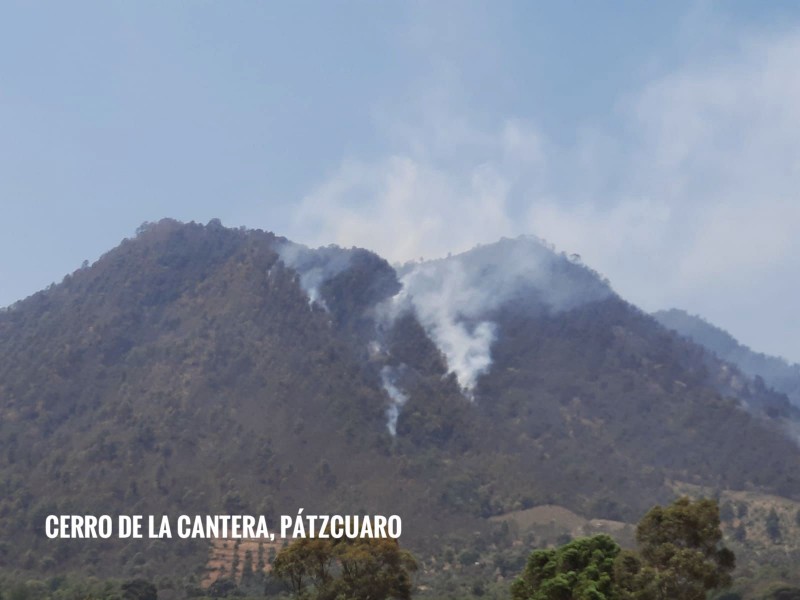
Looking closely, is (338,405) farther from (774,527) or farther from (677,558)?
(677,558)

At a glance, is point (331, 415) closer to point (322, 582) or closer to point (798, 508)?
Result: point (798, 508)

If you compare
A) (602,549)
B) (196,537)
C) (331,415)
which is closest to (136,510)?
(196,537)

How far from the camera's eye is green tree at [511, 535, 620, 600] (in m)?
37.0

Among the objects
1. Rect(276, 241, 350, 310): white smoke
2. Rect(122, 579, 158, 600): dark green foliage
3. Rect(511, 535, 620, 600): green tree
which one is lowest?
Rect(511, 535, 620, 600): green tree

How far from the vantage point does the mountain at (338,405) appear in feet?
402

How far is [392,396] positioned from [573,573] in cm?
12025

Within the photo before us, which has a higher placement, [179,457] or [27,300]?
[27,300]

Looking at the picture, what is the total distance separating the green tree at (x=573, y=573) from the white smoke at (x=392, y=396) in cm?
10677

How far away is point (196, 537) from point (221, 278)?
260ft

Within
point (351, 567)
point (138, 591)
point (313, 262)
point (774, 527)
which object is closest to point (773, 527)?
point (774, 527)

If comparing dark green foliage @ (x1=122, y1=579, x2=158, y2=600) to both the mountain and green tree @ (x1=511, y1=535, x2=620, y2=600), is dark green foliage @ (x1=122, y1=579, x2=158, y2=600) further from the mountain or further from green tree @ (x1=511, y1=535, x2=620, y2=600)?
green tree @ (x1=511, y1=535, x2=620, y2=600)

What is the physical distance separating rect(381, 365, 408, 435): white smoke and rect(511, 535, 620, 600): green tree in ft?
350

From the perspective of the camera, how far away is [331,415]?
144 m

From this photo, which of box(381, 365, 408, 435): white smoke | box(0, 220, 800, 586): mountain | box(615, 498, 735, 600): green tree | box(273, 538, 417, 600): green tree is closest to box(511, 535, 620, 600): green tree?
box(615, 498, 735, 600): green tree
